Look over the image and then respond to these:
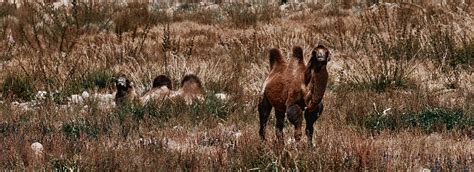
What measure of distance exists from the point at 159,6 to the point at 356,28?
805 centimetres

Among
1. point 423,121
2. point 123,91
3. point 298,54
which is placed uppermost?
point 298,54

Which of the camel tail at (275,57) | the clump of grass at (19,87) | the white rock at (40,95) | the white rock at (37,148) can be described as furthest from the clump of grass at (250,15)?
the camel tail at (275,57)

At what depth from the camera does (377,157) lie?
3738mm

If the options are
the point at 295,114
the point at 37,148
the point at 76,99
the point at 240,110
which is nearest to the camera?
the point at 295,114

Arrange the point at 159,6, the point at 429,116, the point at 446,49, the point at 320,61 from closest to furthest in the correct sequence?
1. the point at 320,61
2. the point at 429,116
3. the point at 446,49
4. the point at 159,6

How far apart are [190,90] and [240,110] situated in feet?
2.34

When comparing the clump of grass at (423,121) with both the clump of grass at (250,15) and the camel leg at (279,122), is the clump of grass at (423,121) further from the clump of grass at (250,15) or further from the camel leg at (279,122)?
the clump of grass at (250,15)

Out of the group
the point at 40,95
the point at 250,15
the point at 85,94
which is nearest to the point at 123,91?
the point at 85,94

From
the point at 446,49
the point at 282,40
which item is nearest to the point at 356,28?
the point at 282,40

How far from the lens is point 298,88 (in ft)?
11.8

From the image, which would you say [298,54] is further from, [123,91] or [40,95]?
[40,95]

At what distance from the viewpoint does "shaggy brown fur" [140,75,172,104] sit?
6.38 meters

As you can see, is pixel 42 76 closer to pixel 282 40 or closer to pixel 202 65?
pixel 202 65

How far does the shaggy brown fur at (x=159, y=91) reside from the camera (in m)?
6.38
